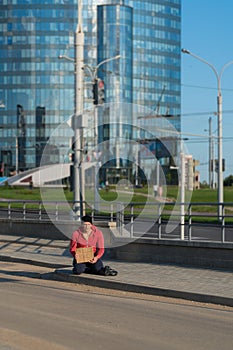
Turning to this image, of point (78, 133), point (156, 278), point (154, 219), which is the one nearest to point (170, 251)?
point (156, 278)

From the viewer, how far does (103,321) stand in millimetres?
10203

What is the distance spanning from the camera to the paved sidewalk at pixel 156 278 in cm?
1269

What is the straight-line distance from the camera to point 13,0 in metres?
114

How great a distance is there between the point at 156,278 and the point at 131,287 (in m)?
1.04

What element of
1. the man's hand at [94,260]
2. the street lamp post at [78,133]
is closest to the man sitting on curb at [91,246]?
the man's hand at [94,260]

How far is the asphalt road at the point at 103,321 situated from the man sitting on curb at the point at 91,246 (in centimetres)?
93

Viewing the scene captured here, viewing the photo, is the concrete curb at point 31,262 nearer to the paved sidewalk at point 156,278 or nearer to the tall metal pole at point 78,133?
the paved sidewalk at point 156,278

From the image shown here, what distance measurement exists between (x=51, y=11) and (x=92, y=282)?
104352 mm

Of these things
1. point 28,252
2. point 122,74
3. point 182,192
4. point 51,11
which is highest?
point 51,11

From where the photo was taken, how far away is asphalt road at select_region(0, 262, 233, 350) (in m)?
8.61

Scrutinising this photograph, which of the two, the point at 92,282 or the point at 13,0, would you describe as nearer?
the point at 92,282

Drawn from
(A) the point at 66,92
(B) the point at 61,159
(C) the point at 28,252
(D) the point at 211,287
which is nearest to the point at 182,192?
(C) the point at 28,252

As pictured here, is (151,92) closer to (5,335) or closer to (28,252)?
(28,252)

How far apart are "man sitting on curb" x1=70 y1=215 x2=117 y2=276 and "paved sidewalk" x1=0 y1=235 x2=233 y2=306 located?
0.22 metres
